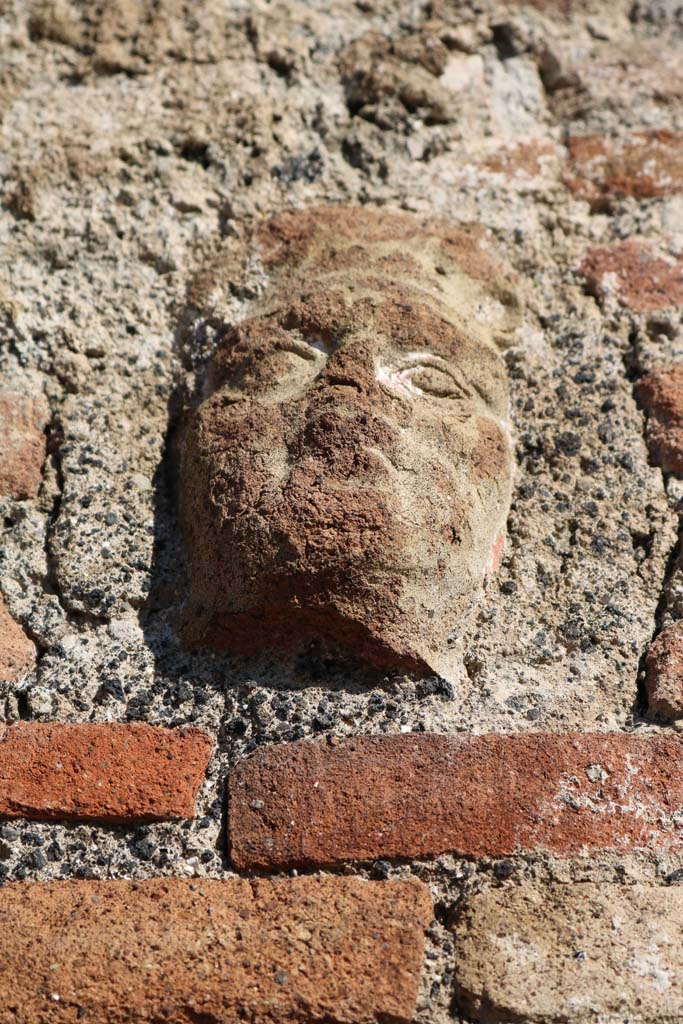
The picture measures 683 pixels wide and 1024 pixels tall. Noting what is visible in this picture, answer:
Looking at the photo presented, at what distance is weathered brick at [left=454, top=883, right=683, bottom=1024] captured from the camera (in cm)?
113

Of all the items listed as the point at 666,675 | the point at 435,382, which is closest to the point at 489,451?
the point at 435,382

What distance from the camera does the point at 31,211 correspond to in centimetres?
177

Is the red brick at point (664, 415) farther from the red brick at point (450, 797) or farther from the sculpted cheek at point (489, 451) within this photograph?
the red brick at point (450, 797)

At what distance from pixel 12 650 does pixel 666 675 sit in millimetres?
744

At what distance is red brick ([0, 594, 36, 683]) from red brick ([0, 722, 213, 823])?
84 millimetres

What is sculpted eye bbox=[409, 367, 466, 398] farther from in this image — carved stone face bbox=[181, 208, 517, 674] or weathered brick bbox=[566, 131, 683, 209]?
weathered brick bbox=[566, 131, 683, 209]

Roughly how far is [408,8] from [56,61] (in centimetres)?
59

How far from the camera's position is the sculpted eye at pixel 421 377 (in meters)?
1.46

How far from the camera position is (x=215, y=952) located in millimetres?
1151

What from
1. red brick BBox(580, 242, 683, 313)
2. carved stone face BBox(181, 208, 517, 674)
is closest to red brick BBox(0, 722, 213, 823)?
carved stone face BBox(181, 208, 517, 674)

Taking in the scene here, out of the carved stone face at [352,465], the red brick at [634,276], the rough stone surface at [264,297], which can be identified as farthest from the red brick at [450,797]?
the red brick at [634,276]

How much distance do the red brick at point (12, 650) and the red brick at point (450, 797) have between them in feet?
0.98

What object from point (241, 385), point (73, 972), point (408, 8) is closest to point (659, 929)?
point (73, 972)

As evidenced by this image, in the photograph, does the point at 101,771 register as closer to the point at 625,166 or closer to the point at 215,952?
the point at 215,952
